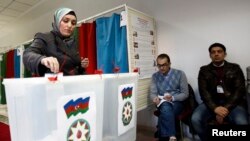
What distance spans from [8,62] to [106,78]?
4.92 m

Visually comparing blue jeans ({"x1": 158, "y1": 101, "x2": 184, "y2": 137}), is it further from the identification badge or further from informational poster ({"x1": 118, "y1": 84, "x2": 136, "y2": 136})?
informational poster ({"x1": 118, "y1": 84, "x2": 136, "y2": 136})

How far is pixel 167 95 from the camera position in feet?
7.57

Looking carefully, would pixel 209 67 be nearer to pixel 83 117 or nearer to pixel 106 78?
pixel 106 78

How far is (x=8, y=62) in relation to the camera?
4.88 meters

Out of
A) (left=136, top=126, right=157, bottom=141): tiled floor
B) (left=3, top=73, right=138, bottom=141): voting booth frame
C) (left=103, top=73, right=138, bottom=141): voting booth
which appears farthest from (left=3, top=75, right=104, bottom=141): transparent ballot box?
(left=136, top=126, right=157, bottom=141): tiled floor

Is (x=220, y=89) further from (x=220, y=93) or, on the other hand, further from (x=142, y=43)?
(x=142, y=43)

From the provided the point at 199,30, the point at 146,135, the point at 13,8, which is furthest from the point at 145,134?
the point at 13,8

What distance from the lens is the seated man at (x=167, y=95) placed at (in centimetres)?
213

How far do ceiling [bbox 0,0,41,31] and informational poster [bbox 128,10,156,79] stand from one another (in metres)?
2.87

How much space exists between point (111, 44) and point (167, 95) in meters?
1.01

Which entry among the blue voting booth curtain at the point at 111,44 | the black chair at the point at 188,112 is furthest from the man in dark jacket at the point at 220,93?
the blue voting booth curtain at the point at 111,44

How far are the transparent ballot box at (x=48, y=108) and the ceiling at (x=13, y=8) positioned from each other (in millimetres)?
4277

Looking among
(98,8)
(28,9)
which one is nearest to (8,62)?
(28,9)

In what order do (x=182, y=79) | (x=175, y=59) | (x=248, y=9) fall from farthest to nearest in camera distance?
(x=175, y=59), (x=182, y=79), (x=248, y=9)
